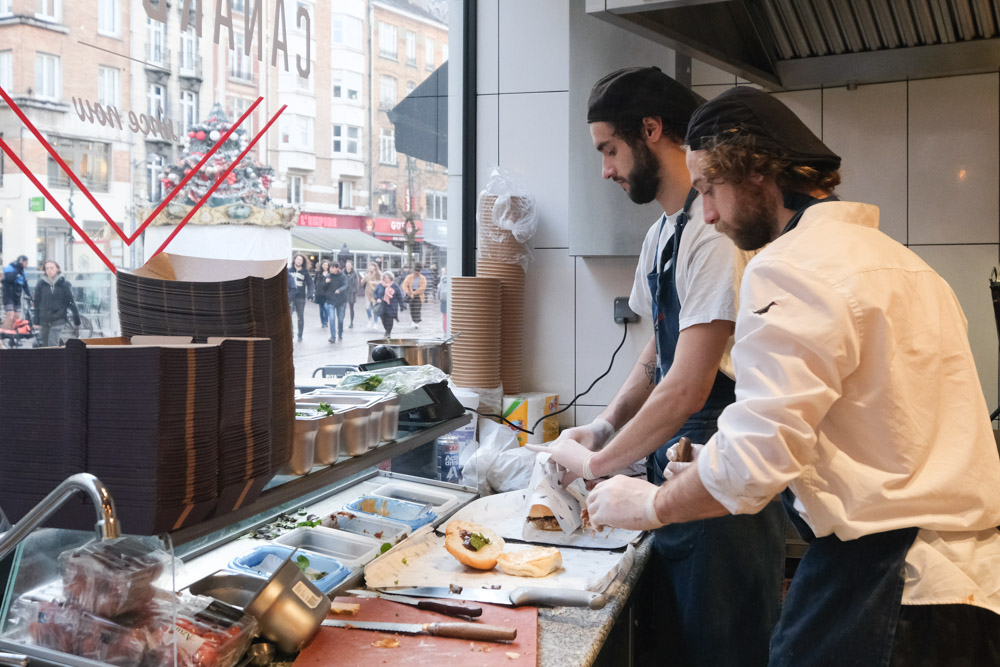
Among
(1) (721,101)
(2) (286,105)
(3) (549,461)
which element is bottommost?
(3) (549,461)

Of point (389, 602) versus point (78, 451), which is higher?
point (78, 451)

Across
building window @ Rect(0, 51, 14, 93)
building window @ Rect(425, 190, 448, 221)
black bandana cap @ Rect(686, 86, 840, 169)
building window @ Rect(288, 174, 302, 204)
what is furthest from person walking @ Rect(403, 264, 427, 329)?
black bandana cap @ Rect(686, 86, 840, 169)

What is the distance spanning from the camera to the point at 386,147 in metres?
3.33

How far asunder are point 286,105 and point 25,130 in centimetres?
95

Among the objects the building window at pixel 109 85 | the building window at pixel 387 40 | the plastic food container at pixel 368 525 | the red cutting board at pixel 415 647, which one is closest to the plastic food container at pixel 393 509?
the plastic food container at pixel 368 525

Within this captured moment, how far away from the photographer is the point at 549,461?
2213 mm

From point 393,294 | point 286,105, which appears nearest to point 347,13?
point 286,105

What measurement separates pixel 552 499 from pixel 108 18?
153 centimetres

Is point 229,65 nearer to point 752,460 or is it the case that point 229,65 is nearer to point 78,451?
point 78,451

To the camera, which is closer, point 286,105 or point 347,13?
point 286,105

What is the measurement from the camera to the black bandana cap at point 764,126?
1.42m

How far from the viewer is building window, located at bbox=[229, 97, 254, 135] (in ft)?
7.70

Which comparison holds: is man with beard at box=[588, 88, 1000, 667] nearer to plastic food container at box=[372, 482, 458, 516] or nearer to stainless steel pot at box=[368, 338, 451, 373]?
plastic food container at box=[372, 482, 458, 516]

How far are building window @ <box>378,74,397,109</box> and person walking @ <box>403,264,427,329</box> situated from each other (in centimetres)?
67
